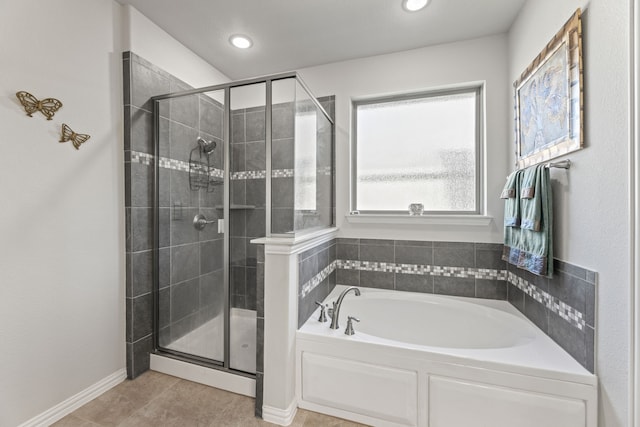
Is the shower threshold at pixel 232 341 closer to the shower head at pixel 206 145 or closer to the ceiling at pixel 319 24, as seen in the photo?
the shower head at pixel 206 145

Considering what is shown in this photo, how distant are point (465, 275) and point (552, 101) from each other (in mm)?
1342

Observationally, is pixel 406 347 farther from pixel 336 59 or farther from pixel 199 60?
pixel 199 60

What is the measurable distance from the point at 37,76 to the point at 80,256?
1.01m

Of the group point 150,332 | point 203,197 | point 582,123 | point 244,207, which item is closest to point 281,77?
point 244,207

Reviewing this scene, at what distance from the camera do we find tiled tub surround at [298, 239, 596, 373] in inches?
50.8

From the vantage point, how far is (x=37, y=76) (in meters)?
1.41

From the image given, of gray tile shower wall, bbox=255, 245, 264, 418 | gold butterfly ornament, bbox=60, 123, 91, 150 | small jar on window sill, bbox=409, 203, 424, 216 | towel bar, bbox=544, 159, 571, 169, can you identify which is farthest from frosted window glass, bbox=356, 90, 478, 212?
gold butterfly ornament, bbox=60, 123, 91, 150

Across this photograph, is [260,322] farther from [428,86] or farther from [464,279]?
[428,86]

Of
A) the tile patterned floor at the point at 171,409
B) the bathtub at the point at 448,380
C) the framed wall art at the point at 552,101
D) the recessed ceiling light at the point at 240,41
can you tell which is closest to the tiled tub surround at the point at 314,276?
the bathtub at the point at 448,380

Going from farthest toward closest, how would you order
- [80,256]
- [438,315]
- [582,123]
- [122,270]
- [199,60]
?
[199,60], [438,315], [122,270], [80,256], [582,123]

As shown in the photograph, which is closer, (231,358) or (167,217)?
(231,358)

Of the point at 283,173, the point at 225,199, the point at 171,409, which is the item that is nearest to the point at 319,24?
the point at 283,173

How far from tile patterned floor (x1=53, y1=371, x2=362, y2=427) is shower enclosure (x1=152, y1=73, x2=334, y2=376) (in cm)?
19

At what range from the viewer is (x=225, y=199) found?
6.18ft
